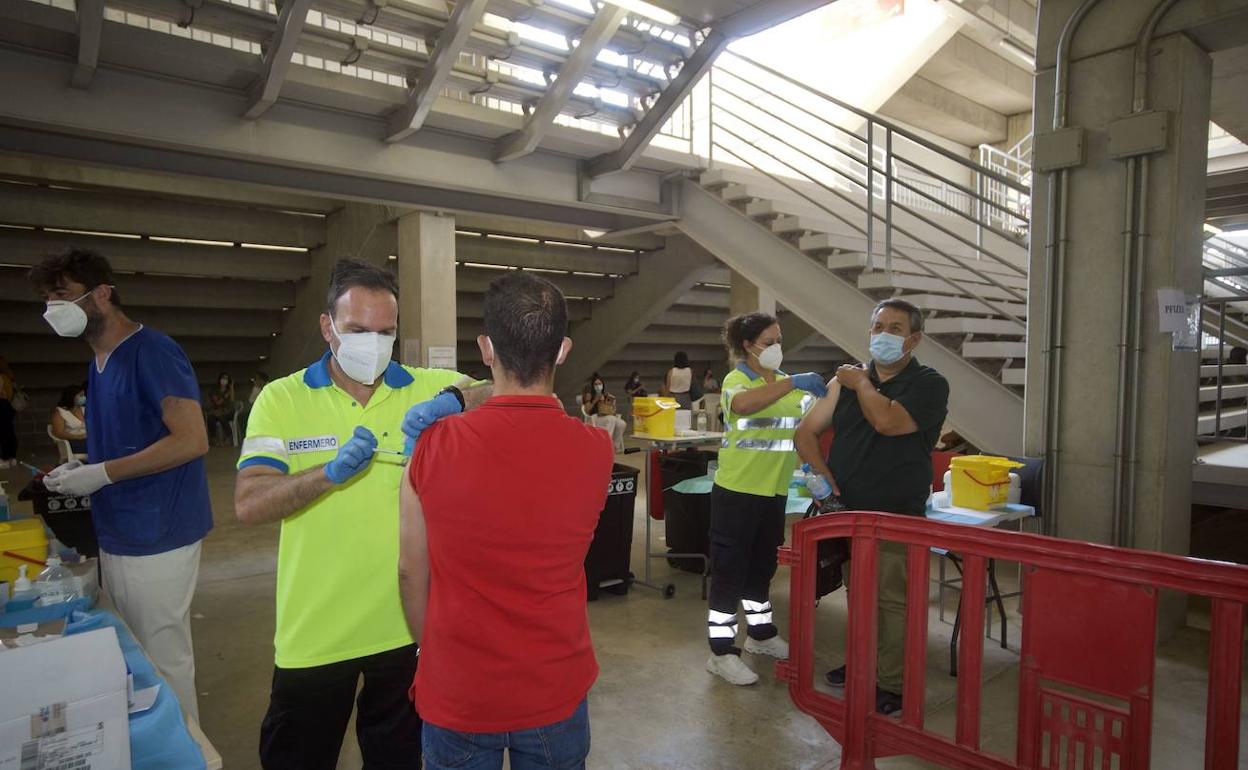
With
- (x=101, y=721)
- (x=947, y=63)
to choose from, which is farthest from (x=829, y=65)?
(x=101, y=721)

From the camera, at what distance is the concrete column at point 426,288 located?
23.0 feet

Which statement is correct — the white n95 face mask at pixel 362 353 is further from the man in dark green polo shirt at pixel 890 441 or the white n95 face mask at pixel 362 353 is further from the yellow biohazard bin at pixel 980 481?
the yellow biohazard bin at pixel 980 481

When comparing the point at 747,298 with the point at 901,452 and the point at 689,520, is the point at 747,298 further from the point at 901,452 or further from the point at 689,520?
the point at 901,452

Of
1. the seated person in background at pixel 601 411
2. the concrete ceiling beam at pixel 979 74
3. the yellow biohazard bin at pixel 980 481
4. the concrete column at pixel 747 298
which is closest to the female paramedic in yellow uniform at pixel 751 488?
the yellow biohazard bin at pixel 980 481

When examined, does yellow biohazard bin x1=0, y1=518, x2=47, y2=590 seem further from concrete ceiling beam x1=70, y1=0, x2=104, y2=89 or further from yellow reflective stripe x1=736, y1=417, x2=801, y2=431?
concrete ceiling beam x1=70, y1=0, x2=104, y2=89

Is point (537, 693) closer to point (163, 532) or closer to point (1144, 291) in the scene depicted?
point (163, 532)

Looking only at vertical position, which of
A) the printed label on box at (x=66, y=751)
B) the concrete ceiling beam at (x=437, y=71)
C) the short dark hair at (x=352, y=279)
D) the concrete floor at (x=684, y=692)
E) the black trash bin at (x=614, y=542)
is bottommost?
the concrete floor at (x=684, y=692)

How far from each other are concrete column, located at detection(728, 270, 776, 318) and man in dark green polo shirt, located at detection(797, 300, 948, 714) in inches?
270

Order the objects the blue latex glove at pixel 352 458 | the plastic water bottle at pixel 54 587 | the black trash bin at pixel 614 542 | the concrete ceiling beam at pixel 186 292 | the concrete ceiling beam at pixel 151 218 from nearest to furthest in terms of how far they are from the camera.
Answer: the blue latex glove at pixel 352 458 → the plastic water bottle at pixel 54 587 → the black trash bin at pixel 614 542 → the concrete ceiling beam at pixel 151 218 → the concrete ceiling beam at pixel 186 292

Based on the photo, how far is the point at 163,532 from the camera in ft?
8.07

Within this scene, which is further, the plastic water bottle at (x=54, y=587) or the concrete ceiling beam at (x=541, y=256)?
the concrete ceiling beam at (x=541, y=256)

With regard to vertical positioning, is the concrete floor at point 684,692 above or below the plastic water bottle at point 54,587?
below

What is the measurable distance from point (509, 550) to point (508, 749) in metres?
0.43

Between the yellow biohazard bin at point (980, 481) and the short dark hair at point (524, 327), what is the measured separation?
3029 millimetres
